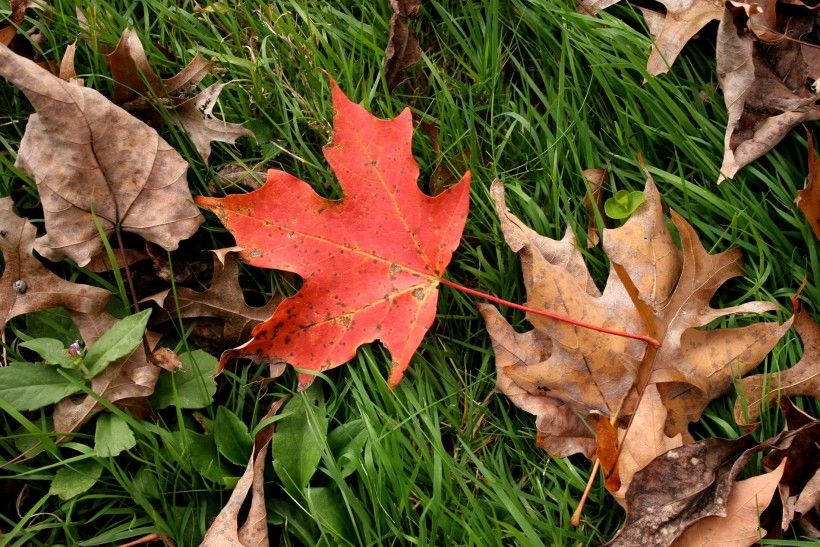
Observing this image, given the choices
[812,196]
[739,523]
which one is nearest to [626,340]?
[739,523]

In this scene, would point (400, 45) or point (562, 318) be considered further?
point (400, 45)

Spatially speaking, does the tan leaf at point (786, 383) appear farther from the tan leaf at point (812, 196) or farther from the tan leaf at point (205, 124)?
the tan leaf at point (205, 124)

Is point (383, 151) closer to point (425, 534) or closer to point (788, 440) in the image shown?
point (425, 534)

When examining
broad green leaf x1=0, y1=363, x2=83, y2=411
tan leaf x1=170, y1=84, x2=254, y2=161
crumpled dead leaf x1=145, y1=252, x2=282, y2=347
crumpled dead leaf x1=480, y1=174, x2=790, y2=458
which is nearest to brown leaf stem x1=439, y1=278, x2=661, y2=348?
crumpled dead leaf x1=480, y1=174, x2=790, y2=458

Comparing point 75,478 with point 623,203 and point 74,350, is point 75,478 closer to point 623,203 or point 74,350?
point 74,350

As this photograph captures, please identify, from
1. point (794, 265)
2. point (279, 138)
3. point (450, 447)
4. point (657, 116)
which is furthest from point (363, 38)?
point (794, 265)

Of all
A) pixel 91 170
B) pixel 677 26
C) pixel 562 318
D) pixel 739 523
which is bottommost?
pixel 739 523
